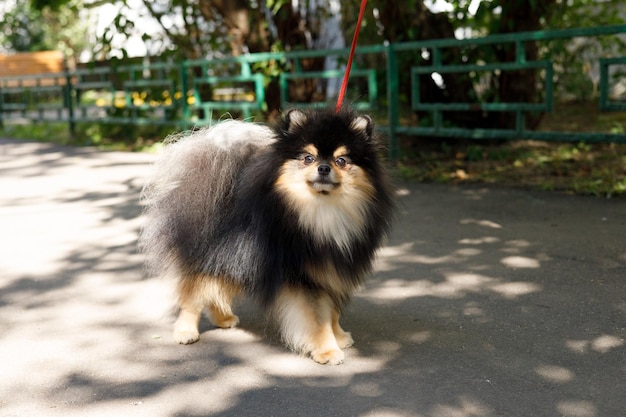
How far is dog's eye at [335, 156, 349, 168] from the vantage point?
3527mm

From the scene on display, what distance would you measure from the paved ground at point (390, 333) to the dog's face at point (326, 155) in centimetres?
89

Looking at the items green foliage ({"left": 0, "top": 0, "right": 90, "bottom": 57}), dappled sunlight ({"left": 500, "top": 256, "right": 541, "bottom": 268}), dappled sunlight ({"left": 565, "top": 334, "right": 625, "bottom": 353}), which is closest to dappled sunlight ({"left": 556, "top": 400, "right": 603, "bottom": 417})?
dappled sunlight ({"left": 565, "top": 334, "right": 625, "bottom": 353})

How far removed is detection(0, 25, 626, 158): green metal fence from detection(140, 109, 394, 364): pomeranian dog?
3652 millimetres

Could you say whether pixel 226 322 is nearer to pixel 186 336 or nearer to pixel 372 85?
pixel 186 336

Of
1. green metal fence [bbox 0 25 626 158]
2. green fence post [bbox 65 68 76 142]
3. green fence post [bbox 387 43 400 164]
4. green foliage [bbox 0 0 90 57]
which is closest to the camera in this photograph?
green metal fence [bbox 0 25 626 158]

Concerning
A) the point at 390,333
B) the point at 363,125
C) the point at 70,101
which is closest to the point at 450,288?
the point at 390,333

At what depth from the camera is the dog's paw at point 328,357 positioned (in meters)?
3.65

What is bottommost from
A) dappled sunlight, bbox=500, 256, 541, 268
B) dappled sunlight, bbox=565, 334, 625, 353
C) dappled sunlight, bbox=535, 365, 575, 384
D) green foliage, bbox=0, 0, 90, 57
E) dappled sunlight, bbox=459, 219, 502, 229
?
dappled sunlight, bbox=535, 365, 575, 384

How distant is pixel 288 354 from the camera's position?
3848mm

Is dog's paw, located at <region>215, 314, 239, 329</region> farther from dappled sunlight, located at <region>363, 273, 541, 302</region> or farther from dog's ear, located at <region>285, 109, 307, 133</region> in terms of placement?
dog's ear, located at <region>285, 109, 307, 133</region>

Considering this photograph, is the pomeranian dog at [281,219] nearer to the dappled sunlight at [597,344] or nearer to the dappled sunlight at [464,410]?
the dappled sunlight at [464,410]

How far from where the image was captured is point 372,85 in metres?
9.48

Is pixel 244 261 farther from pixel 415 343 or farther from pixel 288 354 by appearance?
pixel 415 343

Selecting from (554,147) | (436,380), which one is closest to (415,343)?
(436,380)
